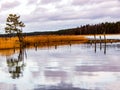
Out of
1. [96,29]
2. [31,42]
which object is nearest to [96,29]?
[96,29]

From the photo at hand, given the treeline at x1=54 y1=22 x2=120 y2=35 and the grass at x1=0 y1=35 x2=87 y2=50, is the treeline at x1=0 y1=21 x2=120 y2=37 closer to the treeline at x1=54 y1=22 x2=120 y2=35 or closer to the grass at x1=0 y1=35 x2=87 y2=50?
the treeline at x1=54 y1=22 x2=120 y2=35

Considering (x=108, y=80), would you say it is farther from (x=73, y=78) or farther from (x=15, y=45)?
(x=15, y=45)

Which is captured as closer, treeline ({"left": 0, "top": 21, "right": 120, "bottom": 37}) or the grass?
the grass

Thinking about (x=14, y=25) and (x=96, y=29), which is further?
(x=96, y=29)

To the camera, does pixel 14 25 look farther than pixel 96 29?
No

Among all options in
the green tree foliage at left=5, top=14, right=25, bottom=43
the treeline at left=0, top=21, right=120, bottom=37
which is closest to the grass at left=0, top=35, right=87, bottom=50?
the green tree foliage at left=5, top=14, right=25, bottom=43

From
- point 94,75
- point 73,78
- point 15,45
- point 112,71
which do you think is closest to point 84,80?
point 73,78

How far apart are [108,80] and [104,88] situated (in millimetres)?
3905

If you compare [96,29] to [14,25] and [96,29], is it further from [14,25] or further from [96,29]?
[14,25]

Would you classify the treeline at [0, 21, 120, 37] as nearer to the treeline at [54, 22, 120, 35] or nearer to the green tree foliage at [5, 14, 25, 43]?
the treeline at [54, 22, 120, 35]

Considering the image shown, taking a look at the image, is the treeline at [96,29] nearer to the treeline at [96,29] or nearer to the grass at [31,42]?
the treeline at [96,29]

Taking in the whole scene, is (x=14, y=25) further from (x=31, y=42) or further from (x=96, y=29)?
(x=96, y=29)

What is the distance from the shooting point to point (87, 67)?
40.2 m

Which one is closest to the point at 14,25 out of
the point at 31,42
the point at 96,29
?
the point at 31,42
